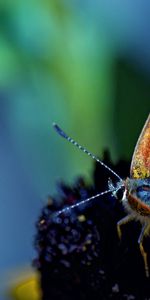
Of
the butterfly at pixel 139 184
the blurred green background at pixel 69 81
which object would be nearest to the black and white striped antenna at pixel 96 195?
the butterfly at pixel 139 184

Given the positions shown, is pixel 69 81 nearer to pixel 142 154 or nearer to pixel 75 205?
pixel 75 205

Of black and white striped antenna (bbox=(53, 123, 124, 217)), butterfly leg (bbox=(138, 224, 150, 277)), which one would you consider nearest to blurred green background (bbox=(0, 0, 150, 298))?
black and white striped antenna (bbox=(53, 123, 124, 217))

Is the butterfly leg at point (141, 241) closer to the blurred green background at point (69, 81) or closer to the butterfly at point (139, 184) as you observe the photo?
the butterfly at point (139, 184)

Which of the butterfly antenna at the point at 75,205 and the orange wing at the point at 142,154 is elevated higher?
the butterfly antenna at the point at 75,205

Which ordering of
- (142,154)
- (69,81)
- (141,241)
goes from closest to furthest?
1. (142,154)
2. (141,241)
3. (69,81)

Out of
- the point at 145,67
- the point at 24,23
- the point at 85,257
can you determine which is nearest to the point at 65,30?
the point at 24,23

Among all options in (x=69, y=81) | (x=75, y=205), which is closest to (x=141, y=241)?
(x=75, y=205)
